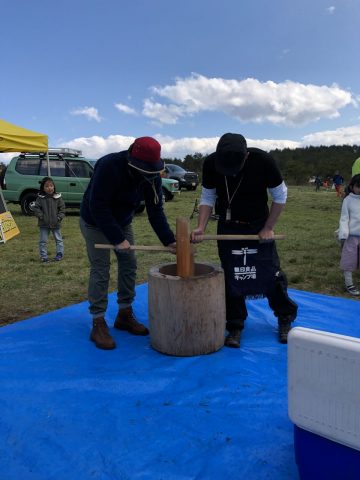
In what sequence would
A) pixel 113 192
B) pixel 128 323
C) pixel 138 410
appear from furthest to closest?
pixel 128 323, pixel 113 192, pixel 138 410

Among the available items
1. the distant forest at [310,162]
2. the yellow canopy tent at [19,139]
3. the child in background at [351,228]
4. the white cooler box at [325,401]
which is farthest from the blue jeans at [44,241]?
the distant forest at [310,162]

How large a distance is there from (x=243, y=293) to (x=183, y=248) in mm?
581

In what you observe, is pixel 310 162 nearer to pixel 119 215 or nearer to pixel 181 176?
pixel 181 176

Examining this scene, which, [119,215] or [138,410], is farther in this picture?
[119,215]

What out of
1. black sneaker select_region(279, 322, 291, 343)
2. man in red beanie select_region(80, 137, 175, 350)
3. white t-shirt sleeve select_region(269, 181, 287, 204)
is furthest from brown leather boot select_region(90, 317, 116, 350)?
white t-shirt sleeve select_region(269, 181, 287, 204)

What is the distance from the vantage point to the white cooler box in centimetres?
139

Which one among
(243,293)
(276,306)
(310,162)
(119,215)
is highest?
(310,162)

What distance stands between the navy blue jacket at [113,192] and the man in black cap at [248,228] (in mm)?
440

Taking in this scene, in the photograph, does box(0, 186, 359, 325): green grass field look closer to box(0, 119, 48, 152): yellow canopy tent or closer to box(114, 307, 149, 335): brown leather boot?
box(114, 307, 149, 335): brown leather boot

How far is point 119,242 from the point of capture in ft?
9.52

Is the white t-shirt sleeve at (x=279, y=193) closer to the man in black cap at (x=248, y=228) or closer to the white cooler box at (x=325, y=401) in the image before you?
the man in black cap at (x=248, y=228)

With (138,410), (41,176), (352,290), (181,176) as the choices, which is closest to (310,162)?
(181,176)

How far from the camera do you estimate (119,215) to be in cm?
311

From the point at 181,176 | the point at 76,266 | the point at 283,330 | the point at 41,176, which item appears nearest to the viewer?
the point at 283,330
